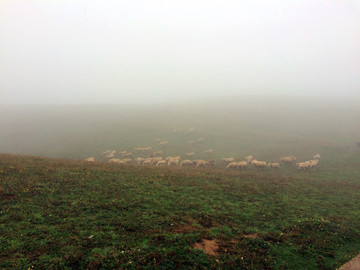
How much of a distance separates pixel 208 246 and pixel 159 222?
11.4ft

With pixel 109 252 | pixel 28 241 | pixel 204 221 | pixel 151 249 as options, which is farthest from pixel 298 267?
pixel 28 241

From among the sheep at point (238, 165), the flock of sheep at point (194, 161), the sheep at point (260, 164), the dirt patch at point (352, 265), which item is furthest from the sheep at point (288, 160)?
the dirt patch at point (352, 265)

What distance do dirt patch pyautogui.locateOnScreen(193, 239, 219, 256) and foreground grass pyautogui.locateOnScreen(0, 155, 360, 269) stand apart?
0.79 ft

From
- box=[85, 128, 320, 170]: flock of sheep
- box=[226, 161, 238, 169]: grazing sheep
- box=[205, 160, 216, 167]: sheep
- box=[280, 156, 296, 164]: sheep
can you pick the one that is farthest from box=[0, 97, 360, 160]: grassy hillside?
box=[226, 161, 238, 169]: grazing sheep

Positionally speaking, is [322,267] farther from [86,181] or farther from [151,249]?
[86,181]

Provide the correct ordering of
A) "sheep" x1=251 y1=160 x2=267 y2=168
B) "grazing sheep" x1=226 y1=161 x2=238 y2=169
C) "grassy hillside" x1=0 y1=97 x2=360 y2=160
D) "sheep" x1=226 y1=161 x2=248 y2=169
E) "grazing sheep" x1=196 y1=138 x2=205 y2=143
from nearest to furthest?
"sheep" x1=226 y1=161 x2=248 y2=169 < "sheep" x1=251 y1=160 x2=267 y2=168 < "grazing sheep" x1=226 y1=161 x2=238 y2=169 < "grassy hillside" x1=0 y1=97 x2=360 y2=160 < "grazing sheep" x1=196 y1=138 x2=205 y2=143

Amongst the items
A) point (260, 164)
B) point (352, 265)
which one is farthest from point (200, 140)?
point (352, 265)

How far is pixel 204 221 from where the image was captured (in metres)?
14.4

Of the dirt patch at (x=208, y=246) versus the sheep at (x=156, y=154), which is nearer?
the dirt patch at (x=208, y=246)

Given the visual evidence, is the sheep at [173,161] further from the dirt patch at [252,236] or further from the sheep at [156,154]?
the dirt patch at [252,236]

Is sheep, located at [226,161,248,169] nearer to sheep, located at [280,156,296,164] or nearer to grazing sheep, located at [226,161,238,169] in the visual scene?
grazing sheep, located at [226,161,238,169]

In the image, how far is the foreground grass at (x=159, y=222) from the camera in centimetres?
1004

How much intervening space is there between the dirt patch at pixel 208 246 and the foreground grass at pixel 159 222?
24 centimetres

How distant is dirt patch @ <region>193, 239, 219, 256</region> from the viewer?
11.1 m
